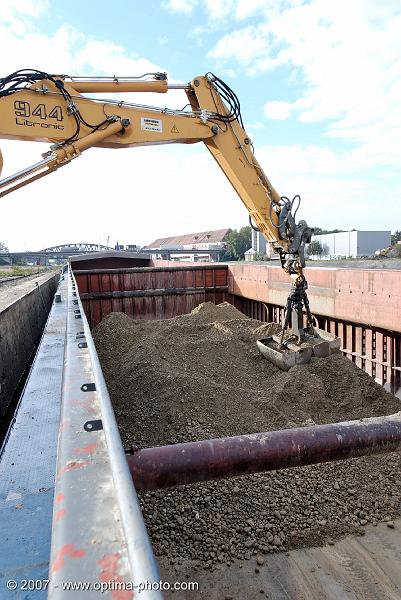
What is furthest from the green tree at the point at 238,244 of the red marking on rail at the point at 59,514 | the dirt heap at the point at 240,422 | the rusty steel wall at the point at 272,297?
the red marking on rail at the point at 59,514

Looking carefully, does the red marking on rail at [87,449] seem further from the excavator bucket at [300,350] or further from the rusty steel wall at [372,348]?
the rusty steel wall at [372,348]

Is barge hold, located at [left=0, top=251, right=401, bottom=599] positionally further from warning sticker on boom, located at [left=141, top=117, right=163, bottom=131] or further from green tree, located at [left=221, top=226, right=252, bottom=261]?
green tree, located at [left=221, top=226, right=252, bottom=261]

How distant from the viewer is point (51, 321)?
4.36 metres

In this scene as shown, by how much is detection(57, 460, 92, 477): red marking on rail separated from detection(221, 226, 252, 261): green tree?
66274 millimetres

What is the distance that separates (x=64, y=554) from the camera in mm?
814

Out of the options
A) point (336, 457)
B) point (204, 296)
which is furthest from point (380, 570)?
point (204, 296)

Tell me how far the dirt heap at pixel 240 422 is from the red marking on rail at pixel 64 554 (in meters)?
2.71

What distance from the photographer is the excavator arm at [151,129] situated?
534cm

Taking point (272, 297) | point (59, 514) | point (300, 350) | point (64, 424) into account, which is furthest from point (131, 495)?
point (272, 297)

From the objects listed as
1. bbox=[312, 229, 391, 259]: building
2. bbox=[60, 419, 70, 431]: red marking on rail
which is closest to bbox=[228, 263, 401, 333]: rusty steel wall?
bbox=[60, 419, 70, 431]: red marking on rail

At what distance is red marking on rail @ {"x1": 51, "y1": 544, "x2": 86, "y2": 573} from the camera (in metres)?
0.78

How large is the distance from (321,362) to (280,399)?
3.90 feet

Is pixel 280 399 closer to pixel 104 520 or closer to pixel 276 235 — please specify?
pixel 276 235

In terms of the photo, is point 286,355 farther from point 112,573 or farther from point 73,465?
point 112,573
